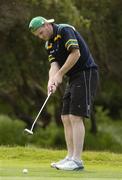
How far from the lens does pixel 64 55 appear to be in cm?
891

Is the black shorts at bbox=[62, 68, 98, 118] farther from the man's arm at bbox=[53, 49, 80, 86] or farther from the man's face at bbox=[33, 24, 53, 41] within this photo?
the man's face at bbox=[33, 24, 53, 41]

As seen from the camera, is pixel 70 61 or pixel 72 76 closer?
pixel 70 61

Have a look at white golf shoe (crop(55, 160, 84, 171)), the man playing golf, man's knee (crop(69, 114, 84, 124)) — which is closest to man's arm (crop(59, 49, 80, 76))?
the man playing golf

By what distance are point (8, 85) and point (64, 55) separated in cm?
1354

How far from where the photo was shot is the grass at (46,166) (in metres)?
7.75

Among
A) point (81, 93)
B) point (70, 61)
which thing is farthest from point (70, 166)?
point (70, 61)

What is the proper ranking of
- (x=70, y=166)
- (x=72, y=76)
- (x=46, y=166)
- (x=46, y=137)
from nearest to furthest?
(x=70, y=166), (x=72, y=76), (x=46, y=166), (x=46, y=137)

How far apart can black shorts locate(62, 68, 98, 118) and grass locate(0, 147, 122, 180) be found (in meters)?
0.74

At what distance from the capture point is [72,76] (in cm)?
888

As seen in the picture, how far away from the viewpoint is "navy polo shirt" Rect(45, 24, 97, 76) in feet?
28.6

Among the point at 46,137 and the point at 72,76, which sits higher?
the point at 72,76

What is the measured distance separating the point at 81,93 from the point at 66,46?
602 mm

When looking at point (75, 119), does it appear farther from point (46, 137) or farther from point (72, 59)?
point (46, 137)

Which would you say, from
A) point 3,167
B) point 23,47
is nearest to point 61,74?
point 3,167
